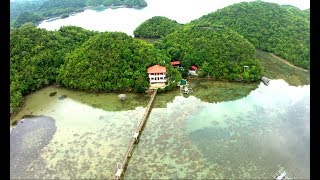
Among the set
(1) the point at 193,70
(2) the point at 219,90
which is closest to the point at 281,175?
(2) the point at 219,90

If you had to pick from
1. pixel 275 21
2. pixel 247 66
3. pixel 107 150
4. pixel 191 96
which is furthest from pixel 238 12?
pixel 107 150

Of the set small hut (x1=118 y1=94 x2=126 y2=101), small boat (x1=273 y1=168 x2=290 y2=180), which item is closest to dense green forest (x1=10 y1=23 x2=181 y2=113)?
small hut (x1=118 y1=94 x2=126 y2=101)

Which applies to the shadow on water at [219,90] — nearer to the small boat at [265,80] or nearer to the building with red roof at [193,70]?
the small boat at [265,80]

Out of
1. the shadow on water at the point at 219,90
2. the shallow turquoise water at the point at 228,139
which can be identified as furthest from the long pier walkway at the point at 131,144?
the shadow on water at the point at 219,90

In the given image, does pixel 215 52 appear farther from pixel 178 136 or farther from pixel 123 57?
pixel 178 136

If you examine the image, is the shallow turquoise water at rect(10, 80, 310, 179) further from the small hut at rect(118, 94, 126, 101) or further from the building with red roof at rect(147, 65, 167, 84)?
the building with red roof at rect(147, 65, 167, 84)
